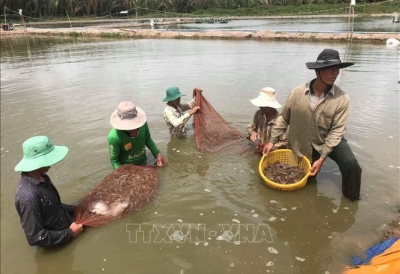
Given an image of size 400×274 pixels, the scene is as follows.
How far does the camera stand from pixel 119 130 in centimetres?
424

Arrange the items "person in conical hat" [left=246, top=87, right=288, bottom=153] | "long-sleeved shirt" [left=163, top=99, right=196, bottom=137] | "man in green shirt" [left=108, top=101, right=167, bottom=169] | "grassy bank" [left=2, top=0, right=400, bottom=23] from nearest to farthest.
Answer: "man in green shirt" [left=108, top=101, right=167, bottom=169] < "person in conical hat" [left=246, top=87, right=288, bottom=153] < "long-sleeved shirt" [left=163, top=99, right=196, bottom=137] < "grassy bank" [left=2, top=0, right=400, bottom=23]

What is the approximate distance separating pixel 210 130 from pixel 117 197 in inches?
96.5

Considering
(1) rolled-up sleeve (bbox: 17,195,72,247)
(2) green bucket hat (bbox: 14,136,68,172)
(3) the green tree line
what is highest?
(3) the green tree line

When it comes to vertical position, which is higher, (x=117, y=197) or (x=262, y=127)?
(x=262, y=127)

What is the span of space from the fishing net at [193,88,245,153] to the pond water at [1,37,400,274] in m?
0.28

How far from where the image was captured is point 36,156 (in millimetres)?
2912

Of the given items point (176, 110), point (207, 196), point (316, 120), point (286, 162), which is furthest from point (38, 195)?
point (286, 162)

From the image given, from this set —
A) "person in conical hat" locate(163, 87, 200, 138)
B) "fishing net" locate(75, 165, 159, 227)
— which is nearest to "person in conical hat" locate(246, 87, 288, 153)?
"person in conical hat" locate(163, 87, 200, 138)

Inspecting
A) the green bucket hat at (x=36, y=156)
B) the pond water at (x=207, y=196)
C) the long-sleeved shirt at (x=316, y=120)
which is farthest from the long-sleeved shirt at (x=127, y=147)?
the long-sleeved shirt at (x=316, y=120)

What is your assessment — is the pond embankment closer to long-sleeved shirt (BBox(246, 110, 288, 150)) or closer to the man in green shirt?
long-sleeved shirt (BBox(246, 110, 288, 150))

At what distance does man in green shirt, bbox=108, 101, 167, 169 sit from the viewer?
4117 mm

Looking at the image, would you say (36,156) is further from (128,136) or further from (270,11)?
(270,11)

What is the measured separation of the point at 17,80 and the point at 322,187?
11.3 m

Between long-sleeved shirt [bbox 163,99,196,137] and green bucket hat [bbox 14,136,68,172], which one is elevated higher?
green bucket hat [bbox 14,136,68,172]
